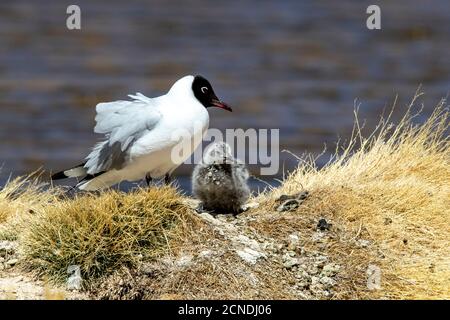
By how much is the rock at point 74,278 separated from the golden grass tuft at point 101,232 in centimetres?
4

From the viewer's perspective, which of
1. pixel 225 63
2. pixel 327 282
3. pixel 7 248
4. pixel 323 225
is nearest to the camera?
pixel 327 282

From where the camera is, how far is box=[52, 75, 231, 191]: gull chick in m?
9.47

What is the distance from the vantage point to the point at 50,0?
32719 millimetres

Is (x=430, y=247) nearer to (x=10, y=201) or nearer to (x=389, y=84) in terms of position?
(x=10, y=201)

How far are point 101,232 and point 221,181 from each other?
128 centimetres

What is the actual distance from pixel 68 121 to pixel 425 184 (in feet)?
43.0

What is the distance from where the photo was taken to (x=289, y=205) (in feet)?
31.8

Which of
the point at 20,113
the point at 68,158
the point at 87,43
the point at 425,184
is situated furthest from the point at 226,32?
the point at 425,184

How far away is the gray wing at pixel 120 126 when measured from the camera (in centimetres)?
951

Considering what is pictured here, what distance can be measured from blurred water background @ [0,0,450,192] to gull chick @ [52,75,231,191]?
25.8ft

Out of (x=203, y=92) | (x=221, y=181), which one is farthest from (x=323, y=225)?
(x=203, y=92)

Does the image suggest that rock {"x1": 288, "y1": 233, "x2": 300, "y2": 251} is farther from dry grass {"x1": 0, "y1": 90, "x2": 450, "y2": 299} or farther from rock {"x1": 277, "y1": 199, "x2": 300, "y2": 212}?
rock {"x1": 277, "y1": 199, "x2": 300, "y2": 212}

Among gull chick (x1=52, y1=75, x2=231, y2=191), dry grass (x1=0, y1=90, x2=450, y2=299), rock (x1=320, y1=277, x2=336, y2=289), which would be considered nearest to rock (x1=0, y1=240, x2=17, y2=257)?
dry grass (x1=0, y1=90, x2=450, y2=299)

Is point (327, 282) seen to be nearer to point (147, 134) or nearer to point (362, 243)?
point (362, 243)
